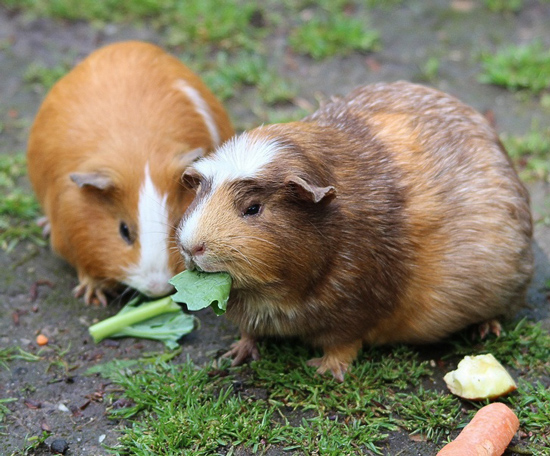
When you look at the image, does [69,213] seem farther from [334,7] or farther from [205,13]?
[334,7]

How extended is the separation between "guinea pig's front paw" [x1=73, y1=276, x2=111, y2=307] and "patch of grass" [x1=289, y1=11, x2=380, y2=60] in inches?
124

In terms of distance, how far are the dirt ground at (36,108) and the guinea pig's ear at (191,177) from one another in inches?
43.1

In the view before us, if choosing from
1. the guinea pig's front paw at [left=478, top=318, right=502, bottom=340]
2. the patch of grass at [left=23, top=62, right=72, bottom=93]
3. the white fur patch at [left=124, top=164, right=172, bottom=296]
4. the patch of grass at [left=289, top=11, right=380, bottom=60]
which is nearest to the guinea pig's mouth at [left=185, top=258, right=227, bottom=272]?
the white fur patch at [left=124, top=164, right=172, bottom=296]

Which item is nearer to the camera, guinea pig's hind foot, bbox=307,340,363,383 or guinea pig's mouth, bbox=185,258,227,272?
guinea pig's mouth, bbox=185,258,227,272

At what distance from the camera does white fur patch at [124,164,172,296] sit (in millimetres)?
4117

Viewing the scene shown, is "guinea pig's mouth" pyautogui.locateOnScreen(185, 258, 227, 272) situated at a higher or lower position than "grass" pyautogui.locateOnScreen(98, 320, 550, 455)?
higher

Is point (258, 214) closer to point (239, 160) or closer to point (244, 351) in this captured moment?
point (239, 160)

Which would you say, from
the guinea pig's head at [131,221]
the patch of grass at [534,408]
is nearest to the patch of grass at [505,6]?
the guinea pig's head at [131,221]

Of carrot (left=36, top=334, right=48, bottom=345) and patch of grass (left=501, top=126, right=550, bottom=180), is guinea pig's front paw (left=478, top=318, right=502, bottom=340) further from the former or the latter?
carrot (left=36, top=334, right=48, bottom=345)

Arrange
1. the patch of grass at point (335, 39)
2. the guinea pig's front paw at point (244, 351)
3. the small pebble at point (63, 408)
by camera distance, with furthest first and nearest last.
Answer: the patch of grass at point (335, 39), the guinea pig's front paw at point (244, 351), the small pebble at point (63, 408)

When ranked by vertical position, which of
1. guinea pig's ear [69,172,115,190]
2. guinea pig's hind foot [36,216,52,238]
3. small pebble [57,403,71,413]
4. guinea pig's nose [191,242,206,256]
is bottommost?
small pebble [57,403,71,413]

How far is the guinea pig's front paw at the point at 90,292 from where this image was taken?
4.57 m

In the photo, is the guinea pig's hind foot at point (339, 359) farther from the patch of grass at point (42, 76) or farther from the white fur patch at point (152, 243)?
the patch of grass at point (42, 76)

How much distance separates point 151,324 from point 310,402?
42.1 inches
